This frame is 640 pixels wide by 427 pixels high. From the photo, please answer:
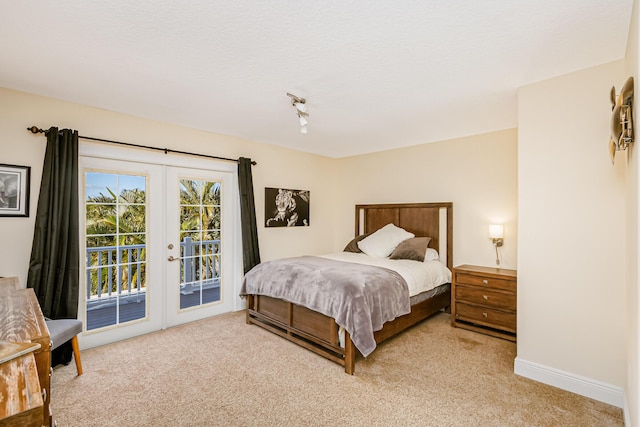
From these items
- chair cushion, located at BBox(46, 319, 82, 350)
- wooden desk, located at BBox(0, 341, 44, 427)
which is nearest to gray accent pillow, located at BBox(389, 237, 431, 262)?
chair cushion, located at BBox(46, 319, 82, 350)

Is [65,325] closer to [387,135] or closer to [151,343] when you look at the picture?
[151,343]

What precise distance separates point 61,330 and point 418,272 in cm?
342

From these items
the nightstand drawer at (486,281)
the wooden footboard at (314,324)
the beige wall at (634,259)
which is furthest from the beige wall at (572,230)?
the wooden footboard at (314,324)

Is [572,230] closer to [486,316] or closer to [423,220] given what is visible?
[486,316]

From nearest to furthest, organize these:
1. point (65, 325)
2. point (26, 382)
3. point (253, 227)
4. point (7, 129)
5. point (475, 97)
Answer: point (26, 382) < point (65, 325) < point (7, 129) < point (475, 97) < point (253, 227)

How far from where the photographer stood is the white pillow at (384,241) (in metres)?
4.52

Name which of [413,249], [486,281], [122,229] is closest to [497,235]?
[486,281]

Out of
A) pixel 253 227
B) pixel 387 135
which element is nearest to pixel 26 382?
pixel 253 227

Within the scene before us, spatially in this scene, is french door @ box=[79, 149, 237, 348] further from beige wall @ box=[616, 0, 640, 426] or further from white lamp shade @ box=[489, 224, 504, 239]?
beige wall @ box=[616, 0, 640, 426]

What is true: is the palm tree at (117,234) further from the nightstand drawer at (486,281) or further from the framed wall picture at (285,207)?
the nightstand drawer at (486,281)

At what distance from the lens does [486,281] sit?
352 cm

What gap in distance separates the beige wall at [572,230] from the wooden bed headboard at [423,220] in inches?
69.1

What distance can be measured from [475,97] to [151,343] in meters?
4.15

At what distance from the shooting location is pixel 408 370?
2758 millimetres
